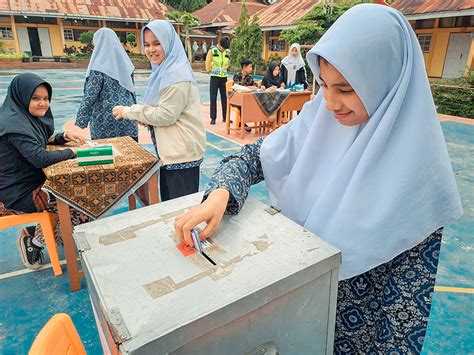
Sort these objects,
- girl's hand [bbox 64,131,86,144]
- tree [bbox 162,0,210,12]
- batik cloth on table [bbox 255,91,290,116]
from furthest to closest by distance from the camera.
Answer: tree [bbox 162,0,210,12] → batik cloth on table [bbox 255,91,290,116] → girl's hand [bbox 64,131,86,144]

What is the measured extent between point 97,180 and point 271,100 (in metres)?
4.46

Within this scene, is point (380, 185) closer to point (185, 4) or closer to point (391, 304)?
point (391, 304)

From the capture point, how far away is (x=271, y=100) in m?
6.00

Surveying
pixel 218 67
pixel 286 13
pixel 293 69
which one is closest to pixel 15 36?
pixel 286 13

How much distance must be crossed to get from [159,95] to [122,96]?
714 millimetres

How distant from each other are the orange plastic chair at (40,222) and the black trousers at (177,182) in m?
0.79

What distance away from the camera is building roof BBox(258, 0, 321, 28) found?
16.3 meters

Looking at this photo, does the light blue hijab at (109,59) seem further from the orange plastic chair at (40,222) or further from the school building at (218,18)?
the school building at (218,18)

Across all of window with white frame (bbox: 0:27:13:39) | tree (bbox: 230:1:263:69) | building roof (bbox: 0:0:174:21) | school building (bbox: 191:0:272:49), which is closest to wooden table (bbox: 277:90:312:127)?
tree (bbox: 230:1:263:69)

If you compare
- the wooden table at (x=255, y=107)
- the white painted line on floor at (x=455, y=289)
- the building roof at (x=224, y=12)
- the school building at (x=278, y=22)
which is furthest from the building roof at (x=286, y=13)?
the white painted line on floor at (x=455, y=289)

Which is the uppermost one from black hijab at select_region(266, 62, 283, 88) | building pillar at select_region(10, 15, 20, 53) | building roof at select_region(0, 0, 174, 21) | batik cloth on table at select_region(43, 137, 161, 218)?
building roof at select_region(0, 0, 174, 21)

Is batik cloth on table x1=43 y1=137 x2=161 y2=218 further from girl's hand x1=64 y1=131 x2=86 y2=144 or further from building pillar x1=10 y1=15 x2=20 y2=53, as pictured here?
building pillar x1=10 y1=15 x2=20 y2=53

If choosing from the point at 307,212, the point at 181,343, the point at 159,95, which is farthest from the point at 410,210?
the point at 159,95

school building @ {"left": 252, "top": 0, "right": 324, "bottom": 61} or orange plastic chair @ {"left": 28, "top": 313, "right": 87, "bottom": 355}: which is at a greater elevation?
school building @ {"left": 252, "top": 0, "right": 324, "bottom": 61}
